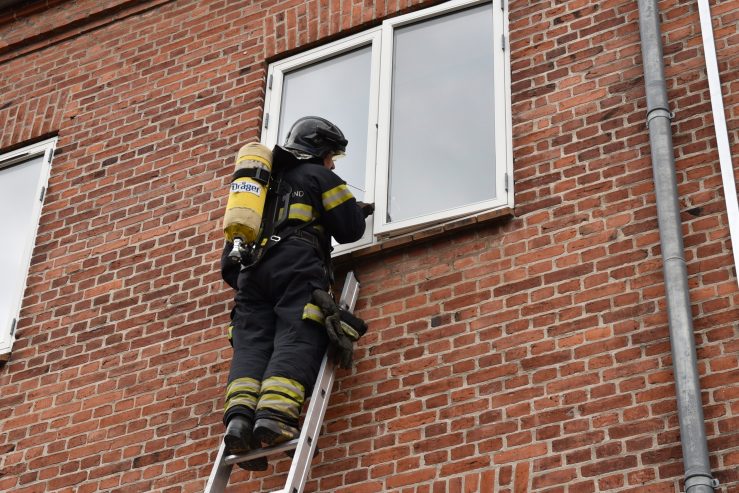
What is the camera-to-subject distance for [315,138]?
8078mm

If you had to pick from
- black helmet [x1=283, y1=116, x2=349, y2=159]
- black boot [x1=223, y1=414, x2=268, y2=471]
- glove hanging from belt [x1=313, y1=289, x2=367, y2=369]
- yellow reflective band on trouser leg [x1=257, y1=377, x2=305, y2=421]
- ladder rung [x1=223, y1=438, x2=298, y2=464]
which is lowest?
ladder rung [x1=223, y1=438, x2=298, y2=464]

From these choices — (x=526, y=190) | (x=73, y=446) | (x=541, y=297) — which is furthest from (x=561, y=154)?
(x=73, y=446)

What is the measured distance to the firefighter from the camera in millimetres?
6945

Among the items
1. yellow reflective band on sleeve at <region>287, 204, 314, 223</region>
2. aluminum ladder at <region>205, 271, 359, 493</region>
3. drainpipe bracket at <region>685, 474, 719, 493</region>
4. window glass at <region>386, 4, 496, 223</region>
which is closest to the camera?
drainpipe bracket at <region>685, 474, 719, 493</region>

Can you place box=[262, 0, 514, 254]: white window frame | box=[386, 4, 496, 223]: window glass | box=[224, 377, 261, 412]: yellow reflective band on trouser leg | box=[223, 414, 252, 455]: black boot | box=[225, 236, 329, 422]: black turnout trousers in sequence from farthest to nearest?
box=[386, 4, 496, 223]: window glass
box=[262, 0, 514, 254]: white window frame
box=[225, 236, 329, 422]: black turnout trousers
box=[224, 377, 261, 412]: yellow reflective band on trouser leg
box=[223, 414, 252, 455]: black boot

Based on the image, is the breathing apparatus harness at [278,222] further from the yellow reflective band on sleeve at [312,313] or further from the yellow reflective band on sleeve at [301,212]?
the yellow reflective band on sleeve at [312,313]

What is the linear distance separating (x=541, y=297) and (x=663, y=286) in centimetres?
65

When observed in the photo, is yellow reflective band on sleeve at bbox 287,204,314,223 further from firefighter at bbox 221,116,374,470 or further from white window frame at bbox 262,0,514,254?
white window frame at bbox 262,0,514,254

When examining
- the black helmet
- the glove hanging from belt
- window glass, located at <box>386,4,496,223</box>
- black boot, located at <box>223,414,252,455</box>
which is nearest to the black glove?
window glass, located at <box>386,4,496,223</box>

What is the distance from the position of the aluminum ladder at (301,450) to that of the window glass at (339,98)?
171 cm

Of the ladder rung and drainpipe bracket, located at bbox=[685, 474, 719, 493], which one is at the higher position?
the ladder rung

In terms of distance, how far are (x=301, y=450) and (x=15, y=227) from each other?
3738 millimetres

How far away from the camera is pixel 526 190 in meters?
7.72

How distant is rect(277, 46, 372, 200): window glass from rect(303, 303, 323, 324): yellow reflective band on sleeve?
1.49 m
